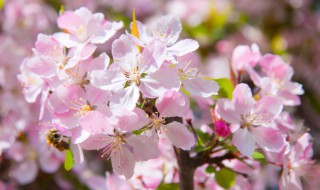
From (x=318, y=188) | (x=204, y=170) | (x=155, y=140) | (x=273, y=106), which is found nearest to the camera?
(x=155, y=140)

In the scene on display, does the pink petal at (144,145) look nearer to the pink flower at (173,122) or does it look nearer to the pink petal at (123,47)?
the pink flower at (173,122)

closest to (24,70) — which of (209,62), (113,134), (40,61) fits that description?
(40,61)

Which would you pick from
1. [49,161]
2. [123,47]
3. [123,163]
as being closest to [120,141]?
[123,163]

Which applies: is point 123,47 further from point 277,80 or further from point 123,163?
point 277,80

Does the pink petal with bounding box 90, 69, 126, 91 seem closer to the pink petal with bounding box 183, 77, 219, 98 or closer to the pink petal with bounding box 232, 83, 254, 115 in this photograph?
the pink petal with bounding box 183, 77, 219, 98

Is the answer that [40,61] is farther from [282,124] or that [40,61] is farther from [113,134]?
[282,124]

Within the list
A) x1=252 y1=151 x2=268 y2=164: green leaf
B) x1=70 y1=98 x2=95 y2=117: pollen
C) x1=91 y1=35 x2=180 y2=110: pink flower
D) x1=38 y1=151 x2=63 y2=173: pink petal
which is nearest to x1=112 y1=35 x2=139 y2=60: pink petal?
x1=91 y1=35 x2=180 y2=110: pink flower
